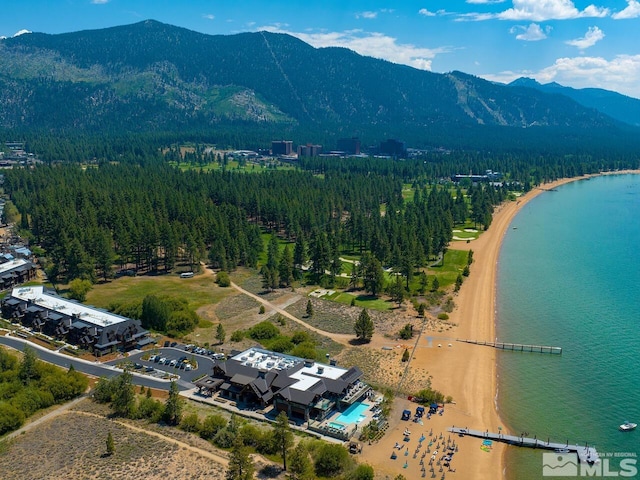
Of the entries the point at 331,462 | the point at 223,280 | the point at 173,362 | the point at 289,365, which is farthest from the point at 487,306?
the point at 331,462

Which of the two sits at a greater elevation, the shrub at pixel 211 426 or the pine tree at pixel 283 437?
the pine tree at pixel 283 437

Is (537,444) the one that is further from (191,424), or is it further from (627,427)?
(191,424)

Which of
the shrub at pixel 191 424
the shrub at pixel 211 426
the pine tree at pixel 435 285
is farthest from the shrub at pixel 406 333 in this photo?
the shrub at pixel 191 424

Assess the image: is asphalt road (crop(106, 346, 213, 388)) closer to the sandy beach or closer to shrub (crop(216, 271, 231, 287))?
the sandy beach

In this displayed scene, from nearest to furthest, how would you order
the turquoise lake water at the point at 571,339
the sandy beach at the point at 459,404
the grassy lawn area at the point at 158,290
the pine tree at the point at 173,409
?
the sandy beach at the point at 459,404, the pine tree at the point at 173,409, the turquoise lake water at the point at 571,339, the grassy lawn area at the point at 158,290

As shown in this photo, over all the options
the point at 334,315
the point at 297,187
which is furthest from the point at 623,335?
the point at 297,187

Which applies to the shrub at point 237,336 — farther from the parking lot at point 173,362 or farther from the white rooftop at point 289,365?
the white rooftop at point 289,365

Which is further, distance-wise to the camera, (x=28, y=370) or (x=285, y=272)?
(x=285, y=272)
